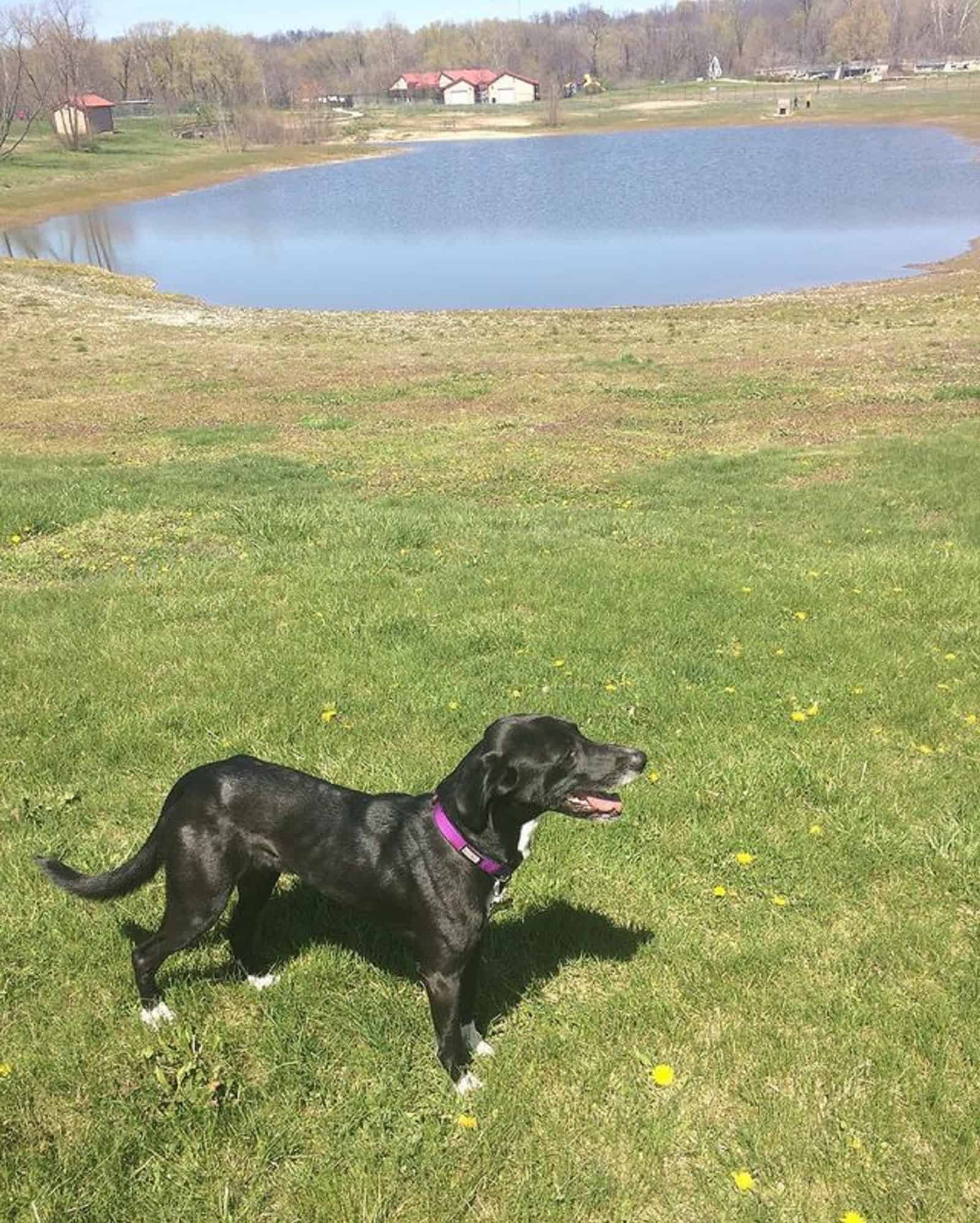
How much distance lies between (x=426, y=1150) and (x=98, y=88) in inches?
7658

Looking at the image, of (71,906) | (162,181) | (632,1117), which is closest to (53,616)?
(71,906)

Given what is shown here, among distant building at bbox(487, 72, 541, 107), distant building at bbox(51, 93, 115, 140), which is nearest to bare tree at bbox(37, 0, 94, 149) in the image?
distant building at bbox(51, 93, 115, 140)

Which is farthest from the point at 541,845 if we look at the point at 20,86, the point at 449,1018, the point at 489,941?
the point at 20,86

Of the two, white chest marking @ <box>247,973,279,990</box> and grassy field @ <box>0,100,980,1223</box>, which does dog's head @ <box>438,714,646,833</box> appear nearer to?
grassy field @ <box>0,100,980,1223</box>

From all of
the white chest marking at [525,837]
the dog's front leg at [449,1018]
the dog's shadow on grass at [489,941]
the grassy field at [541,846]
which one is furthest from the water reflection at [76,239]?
the dog's front leg at [449,1018]

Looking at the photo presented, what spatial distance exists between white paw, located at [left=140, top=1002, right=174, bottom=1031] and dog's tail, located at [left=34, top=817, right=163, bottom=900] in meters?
0.51

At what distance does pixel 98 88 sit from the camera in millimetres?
160375

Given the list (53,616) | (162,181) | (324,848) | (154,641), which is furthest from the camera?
(162,181)

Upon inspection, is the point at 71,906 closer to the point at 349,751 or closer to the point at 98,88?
the point at 349,751

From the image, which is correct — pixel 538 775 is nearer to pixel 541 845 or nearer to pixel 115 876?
pixel 541 845

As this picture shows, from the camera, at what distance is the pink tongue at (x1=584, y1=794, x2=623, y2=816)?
12.0 feet

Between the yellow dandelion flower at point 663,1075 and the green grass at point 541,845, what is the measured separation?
0.03 metres

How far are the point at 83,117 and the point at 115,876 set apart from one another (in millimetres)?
141842

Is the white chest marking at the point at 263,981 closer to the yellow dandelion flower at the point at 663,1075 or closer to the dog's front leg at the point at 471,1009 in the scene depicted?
the dog's front leg at the point at 471,1009
